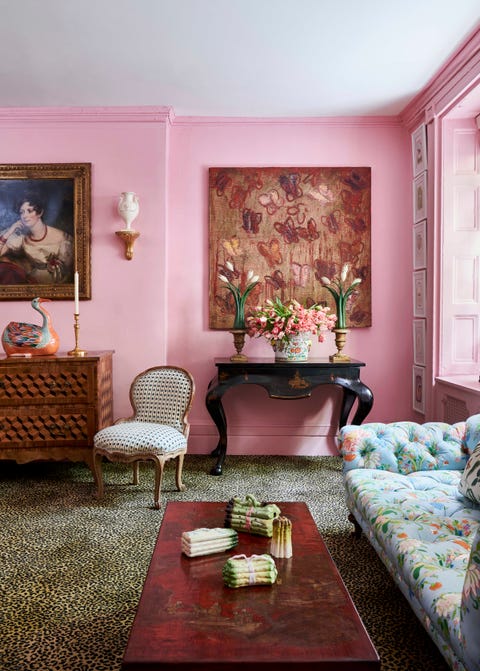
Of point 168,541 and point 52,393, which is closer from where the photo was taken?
point 168,541

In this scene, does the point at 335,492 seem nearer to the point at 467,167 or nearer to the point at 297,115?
the point at 467,167

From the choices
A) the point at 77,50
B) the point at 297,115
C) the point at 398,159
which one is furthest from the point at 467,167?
the point at 77,50

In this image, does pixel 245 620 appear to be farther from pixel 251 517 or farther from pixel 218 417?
pixel 218 417

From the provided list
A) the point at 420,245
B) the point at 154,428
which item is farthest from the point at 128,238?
the point at 420,245

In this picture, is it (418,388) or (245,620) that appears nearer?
(245,620)

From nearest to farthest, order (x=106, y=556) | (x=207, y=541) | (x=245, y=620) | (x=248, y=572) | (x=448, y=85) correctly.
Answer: (x=245, y=620)
(x=248, y=572)
(x=207, y=541)
(x=106, y=556)
(x=448, y=85)

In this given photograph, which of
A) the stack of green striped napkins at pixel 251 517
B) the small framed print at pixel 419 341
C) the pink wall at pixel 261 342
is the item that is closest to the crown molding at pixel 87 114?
the pink wall at pixel 261 342

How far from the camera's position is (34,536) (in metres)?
3.14

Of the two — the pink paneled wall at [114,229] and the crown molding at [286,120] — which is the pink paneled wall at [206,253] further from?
the pink paneled wall at [114,229]

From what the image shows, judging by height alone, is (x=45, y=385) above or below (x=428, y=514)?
above

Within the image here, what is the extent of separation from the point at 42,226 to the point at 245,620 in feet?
13.9

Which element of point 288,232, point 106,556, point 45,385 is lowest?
point 106,556

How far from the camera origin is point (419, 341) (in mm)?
4879

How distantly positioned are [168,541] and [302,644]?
0.79 metres
